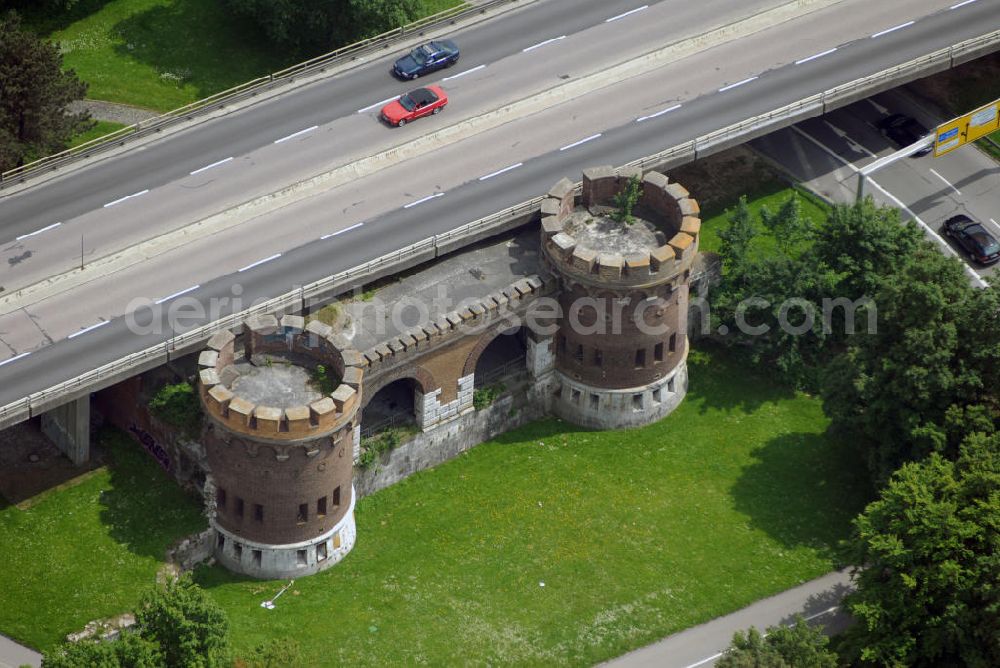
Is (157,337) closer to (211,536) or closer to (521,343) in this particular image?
(211,536)

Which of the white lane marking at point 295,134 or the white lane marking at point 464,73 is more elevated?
the white lane marking at point 464,73

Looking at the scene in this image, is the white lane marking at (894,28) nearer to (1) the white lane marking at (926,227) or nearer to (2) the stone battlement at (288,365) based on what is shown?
(1) the white lane marking at (926,227)

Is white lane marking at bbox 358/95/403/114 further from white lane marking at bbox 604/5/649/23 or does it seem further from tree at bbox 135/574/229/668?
tree at bbox 135/574/229/668

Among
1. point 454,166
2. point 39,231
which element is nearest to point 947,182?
point 454,166

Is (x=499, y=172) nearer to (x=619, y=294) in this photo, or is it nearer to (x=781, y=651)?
(x=619, y=294)

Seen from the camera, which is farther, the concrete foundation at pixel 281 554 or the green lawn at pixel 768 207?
the green lawn at pixel 768 207

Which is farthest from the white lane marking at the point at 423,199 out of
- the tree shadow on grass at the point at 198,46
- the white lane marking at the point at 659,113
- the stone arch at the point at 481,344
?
the tree shadow on grass at the point at 198,46

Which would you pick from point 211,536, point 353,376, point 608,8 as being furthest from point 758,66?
point 211,536
